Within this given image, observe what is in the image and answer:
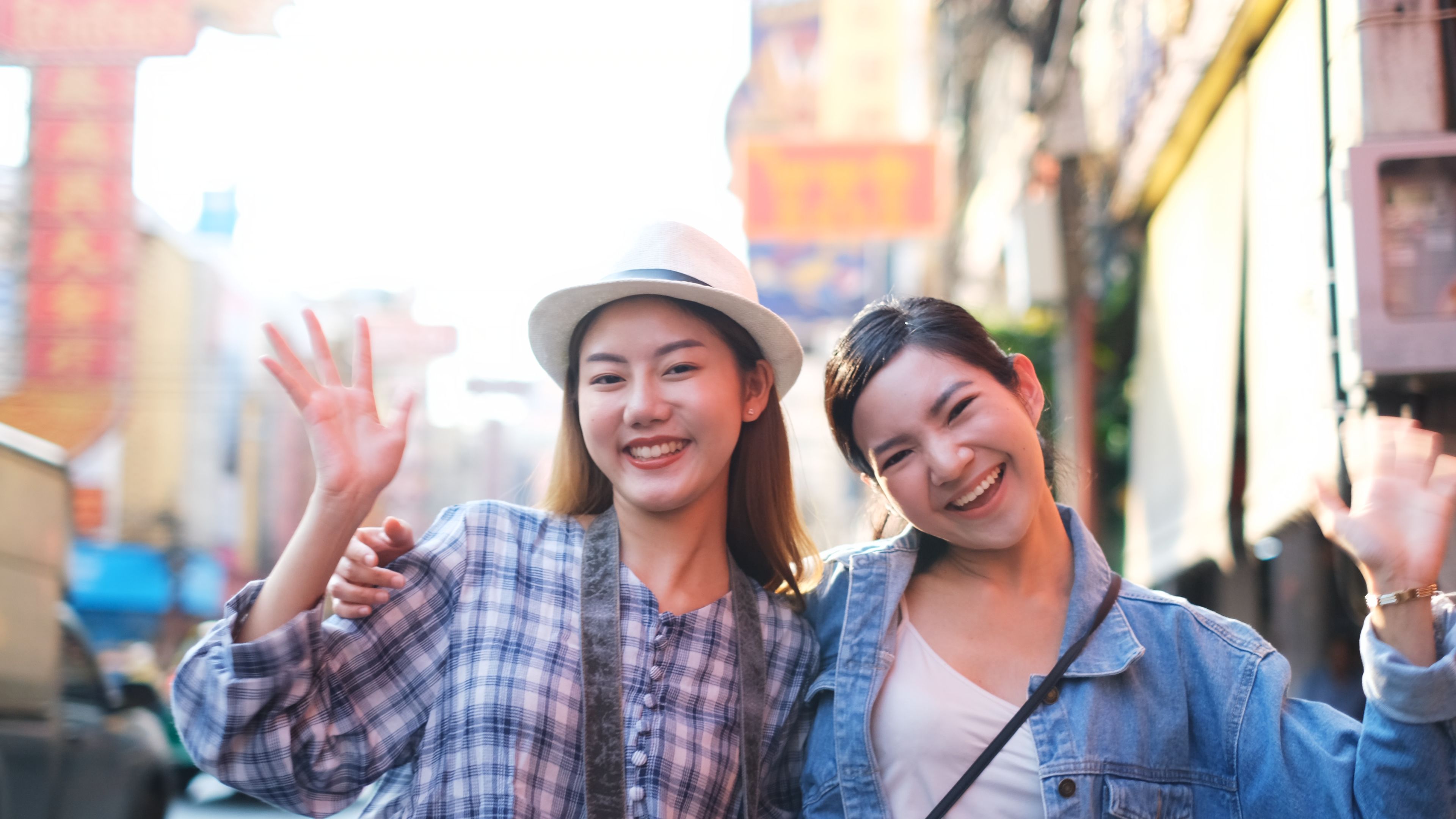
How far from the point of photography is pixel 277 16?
11156mm

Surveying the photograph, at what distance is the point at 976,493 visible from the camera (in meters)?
2.23

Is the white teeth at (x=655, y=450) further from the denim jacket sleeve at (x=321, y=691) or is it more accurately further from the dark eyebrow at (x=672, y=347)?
the denim jacket sleeve at (x=321, y=691)

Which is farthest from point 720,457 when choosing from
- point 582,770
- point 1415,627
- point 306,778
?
point 1415,627

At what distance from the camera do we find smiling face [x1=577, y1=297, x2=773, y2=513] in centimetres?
234

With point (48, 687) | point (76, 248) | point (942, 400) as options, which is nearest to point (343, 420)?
point (942, 400)

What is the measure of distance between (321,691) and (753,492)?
1.05 m

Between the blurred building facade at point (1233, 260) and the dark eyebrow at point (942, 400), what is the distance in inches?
26.5

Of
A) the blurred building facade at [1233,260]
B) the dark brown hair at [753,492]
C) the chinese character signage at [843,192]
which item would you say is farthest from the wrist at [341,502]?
the chinese character signage at [843,192]

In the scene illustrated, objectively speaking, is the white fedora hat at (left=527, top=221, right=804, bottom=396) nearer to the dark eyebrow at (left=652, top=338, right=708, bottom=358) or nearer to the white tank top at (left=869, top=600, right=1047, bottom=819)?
the dark eyebrow at (left=652, top=338, right=708, bottom=358)

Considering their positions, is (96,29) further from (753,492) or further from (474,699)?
(474,699)

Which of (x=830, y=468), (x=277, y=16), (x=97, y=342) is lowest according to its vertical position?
(x=830, y=468)

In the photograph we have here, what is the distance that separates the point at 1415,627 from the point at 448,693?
172cm

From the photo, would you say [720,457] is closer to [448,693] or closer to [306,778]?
[448,693]

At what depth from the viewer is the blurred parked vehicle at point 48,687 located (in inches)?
178
